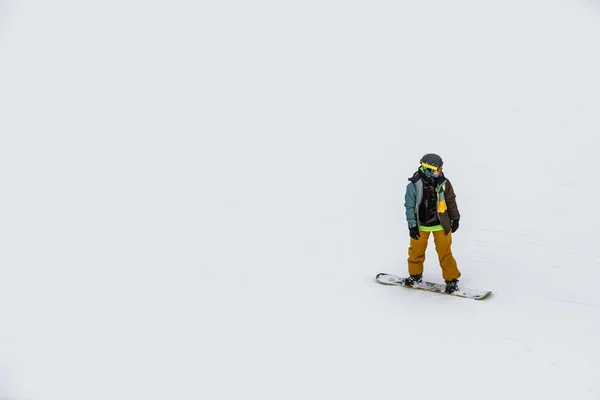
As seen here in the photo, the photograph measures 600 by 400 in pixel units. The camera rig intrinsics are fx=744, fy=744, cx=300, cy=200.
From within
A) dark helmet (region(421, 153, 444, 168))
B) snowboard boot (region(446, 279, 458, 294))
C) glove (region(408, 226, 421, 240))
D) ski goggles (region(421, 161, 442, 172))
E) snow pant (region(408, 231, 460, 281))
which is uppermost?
dark helmet (region(421, 153, 444, 168))

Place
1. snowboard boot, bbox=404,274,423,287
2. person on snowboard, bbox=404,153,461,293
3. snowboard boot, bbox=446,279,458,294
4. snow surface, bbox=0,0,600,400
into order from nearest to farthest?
snow surface, bbox=0,0,600,400 → person on snowboard, bbox=404,153,461,293 → snowboard boot, bbox=446,279,458,294 → snowboard boot, bbox=404,274,423,287

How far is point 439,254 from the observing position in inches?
345

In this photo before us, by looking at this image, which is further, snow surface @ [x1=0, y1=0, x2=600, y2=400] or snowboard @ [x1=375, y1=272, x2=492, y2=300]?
snowboard @ [x1=375, y1=272, x2=492, y2=300]

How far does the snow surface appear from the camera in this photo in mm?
7574

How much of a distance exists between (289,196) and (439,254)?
4.35 m

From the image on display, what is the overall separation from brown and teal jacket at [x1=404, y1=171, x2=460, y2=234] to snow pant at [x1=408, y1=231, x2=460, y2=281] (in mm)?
129

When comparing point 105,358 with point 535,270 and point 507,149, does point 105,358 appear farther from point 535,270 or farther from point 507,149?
point 507,149

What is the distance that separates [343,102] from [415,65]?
2232mm

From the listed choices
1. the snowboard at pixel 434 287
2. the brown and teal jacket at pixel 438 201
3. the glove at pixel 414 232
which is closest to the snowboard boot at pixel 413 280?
the snowboard at pixel 434 287

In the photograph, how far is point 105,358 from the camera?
7875 mm

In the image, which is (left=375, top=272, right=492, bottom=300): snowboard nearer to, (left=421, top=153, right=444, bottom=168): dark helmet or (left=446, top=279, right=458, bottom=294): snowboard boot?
(left=446, top=279, right=458, bottom=294): snowboard boot

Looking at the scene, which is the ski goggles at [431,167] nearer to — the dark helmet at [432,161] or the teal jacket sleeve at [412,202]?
the dark helmet at [432,161]

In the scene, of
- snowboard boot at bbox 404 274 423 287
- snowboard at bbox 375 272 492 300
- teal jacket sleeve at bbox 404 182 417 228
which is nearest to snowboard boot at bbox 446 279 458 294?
snowboard at bbox 375 272 492 300

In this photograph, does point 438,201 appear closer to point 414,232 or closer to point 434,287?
point 414,232
